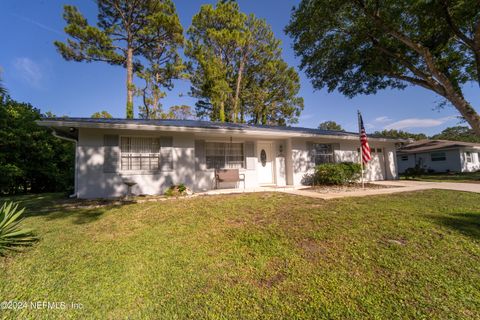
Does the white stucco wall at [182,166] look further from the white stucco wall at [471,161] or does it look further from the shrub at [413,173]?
the white stucco wall at [471,161]

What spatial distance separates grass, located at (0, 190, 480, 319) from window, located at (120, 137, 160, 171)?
313cm

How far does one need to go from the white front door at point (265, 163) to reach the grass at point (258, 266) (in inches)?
217

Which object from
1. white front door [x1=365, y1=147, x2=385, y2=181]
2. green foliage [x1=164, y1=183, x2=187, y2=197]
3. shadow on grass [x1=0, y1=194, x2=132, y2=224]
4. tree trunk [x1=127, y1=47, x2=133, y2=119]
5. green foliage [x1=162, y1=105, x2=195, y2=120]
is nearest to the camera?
shadow on grass [x1=0, y1=194, x2=132, y2=224]

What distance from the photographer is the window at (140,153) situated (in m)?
7.94

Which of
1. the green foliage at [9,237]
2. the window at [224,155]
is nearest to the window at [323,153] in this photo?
the window at [224,155]

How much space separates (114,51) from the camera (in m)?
15.4

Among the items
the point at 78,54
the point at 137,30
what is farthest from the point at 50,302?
the point at 137,30

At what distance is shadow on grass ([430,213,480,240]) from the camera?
3793 millimetres

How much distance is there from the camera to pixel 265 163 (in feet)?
35.4

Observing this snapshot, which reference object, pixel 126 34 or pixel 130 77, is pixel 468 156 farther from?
pixel 126 34

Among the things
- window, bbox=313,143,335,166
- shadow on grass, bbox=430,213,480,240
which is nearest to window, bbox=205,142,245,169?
window, bbox=313,143,335,166

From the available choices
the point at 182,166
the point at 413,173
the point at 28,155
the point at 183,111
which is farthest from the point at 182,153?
the point at 183,111

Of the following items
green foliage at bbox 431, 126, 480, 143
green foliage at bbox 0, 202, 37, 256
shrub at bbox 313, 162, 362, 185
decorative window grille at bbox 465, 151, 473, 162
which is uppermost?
green foliage at bbox 431, 126, 480, 143

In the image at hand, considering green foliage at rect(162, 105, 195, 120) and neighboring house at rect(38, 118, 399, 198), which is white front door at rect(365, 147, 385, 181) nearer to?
neighboring house at rect(38, 118, 399, 198)
